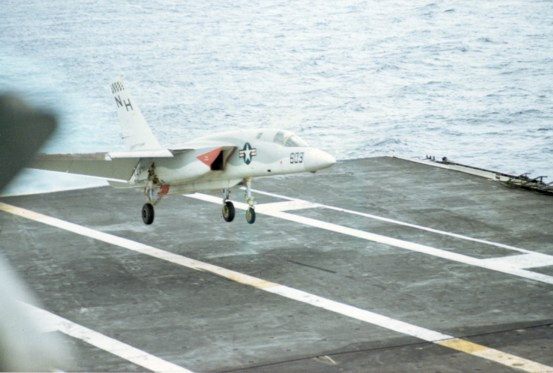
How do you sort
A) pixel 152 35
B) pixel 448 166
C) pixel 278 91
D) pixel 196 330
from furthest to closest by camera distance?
Result: pixel 152 35 < pixel 278 91 < pixel 448 166 < pixel 196 330

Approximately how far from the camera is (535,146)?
8100 centimetres

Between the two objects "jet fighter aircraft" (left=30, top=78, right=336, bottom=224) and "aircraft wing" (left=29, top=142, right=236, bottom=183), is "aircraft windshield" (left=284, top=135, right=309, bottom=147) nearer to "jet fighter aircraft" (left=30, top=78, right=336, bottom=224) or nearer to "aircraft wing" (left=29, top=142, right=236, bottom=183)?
"jet fighter aircraft" (left=30, top=78, right=336, bottom=224)

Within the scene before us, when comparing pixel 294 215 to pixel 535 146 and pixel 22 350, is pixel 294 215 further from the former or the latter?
pixel 535 146

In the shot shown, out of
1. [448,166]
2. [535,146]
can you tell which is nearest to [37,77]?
[448,166]

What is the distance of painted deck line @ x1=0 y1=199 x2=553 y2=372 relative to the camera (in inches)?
809

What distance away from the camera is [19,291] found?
272cm

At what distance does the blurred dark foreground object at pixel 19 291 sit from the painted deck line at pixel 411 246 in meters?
26.1

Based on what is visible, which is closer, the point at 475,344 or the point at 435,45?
the point at 475,344

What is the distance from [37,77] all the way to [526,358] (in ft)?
61.2

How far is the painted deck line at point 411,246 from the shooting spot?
93.2 ft

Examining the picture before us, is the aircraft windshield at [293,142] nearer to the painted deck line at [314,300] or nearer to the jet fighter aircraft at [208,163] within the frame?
the jet fighter aircraft at [208,163]

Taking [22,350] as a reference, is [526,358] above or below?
below

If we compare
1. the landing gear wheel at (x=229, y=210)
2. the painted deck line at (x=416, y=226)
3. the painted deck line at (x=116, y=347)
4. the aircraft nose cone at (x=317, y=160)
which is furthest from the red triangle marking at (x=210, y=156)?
the painted deck line at (x=416, y=226)

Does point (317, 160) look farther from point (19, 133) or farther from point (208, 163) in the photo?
point (19, 133)
